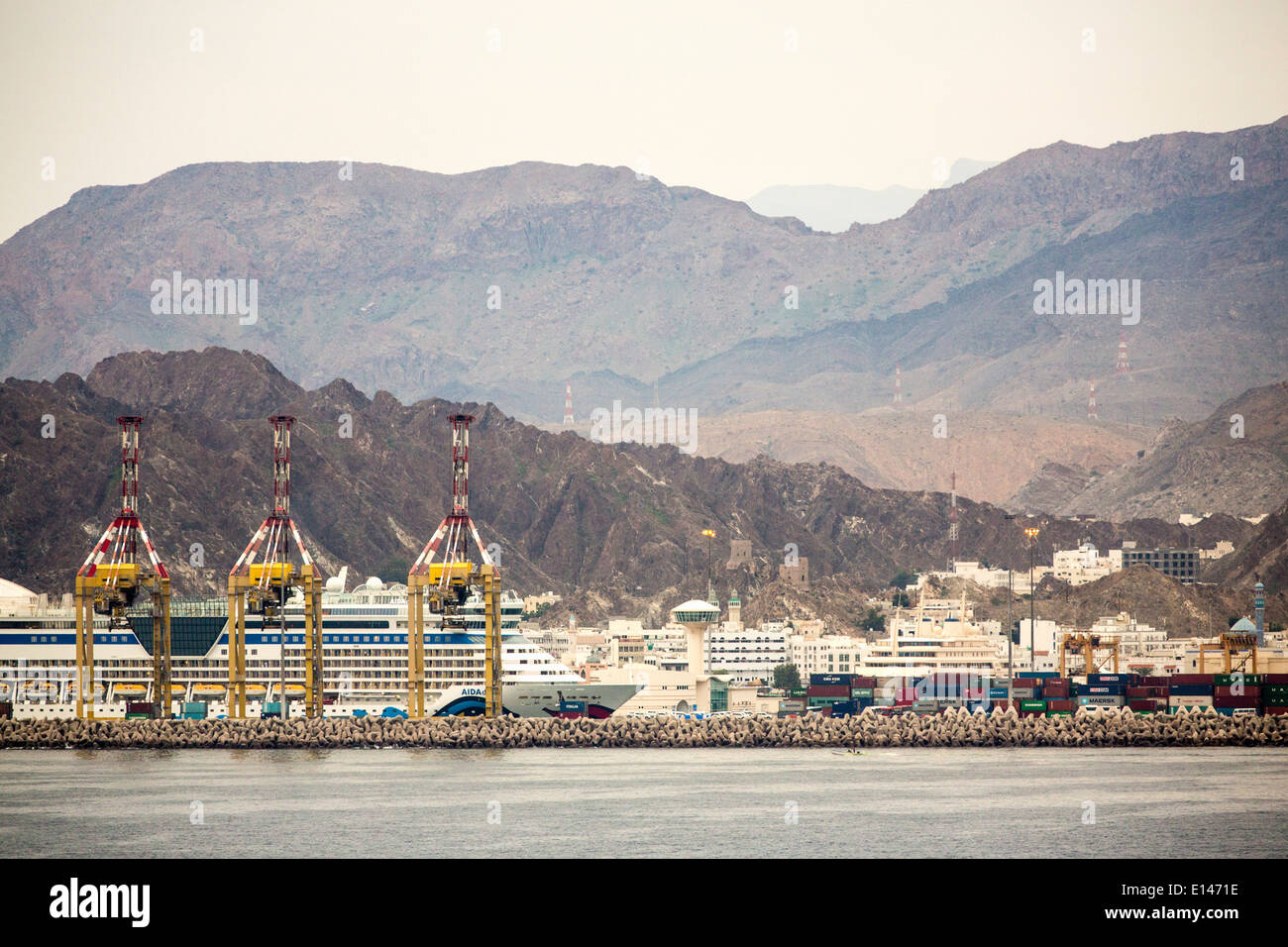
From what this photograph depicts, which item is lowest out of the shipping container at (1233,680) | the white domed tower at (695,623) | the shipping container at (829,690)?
the shipping container at (829,690)

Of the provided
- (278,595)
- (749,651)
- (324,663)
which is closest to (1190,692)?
(749,651)

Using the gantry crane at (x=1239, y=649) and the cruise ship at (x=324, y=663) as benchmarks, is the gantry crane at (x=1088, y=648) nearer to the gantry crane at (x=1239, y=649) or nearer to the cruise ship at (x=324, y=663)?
the gantry crane at (x=1239, y=649)

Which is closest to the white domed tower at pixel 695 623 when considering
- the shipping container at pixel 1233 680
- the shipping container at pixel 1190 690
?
the shipping container at pixel 1190 690

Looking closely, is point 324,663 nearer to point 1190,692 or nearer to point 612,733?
point 612,733

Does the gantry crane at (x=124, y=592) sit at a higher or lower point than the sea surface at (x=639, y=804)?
higher

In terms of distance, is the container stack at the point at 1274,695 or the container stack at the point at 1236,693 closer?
the container stack at the point at 1274,695
